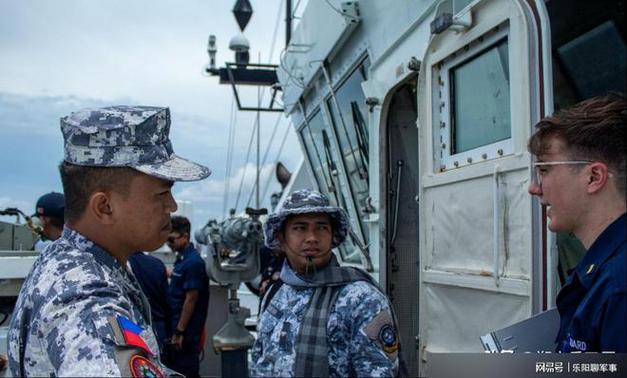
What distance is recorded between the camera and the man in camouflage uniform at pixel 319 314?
2314 mm

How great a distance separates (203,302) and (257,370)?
2.72 metres

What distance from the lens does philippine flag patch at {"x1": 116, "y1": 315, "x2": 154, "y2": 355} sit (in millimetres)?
1042

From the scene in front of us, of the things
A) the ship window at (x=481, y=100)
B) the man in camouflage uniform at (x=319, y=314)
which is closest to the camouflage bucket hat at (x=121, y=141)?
the man in camouflage uniform at (x=319, y=314)

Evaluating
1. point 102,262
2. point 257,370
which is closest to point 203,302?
point 257,370

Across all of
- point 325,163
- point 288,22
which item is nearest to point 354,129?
point 325,163

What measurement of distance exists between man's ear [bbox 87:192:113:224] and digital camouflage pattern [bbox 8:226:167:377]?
0.05 m

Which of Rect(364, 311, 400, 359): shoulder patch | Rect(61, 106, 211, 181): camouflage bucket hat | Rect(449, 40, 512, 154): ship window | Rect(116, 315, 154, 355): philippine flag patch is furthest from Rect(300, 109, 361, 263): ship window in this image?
Rect(116, 315, 154, 355): philippine flag patch

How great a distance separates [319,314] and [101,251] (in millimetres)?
1243

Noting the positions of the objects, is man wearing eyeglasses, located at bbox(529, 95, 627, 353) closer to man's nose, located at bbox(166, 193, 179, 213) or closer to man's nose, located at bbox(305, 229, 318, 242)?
man's nose, located at bbox(166, 193, 179, 213)

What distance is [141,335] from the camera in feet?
3.63

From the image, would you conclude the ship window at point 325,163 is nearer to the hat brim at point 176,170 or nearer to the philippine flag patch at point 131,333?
the hat brim at point 176,170

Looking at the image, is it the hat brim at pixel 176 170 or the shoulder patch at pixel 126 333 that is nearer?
the shoulder patch at pixel 126 333

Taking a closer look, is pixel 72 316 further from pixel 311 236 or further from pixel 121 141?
pixel 311 236

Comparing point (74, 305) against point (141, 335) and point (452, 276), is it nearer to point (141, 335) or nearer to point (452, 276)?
point (141, 335)
